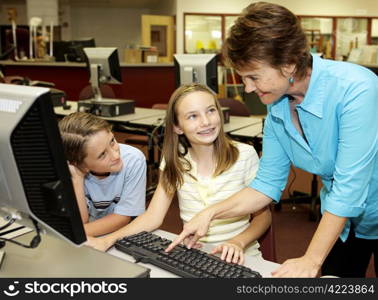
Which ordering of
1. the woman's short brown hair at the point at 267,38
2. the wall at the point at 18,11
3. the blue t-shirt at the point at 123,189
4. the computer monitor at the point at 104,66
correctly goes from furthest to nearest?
the wall at the point at 18,11 → the computer monitor at the point at 104,66 → the blue t-shirt at the point at 123,189 → the woman's short brown hair at the point at 267,38

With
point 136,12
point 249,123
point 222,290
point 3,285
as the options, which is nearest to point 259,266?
point 222,290

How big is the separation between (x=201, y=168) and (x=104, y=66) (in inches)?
93.4

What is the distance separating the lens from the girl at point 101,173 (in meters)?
1.45

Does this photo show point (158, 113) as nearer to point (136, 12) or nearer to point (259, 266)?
point (259, 266)

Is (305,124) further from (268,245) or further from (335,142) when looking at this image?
(268,245)

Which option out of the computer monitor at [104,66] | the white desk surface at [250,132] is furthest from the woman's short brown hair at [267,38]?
the computer monitor at [104,66]

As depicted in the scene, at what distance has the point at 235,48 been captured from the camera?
1.06m

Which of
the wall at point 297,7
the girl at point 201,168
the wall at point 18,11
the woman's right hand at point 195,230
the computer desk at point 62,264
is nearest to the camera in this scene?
the computer desk at point 62,264

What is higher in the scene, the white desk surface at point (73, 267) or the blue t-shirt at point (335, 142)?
the blue t-shirt at point (335, 142)

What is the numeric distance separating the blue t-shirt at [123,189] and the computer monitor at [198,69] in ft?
5.21

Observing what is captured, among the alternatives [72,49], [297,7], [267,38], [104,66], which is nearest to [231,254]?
[267,38]

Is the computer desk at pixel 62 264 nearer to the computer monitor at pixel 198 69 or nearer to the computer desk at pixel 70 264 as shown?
the computer desk at pixel 70 264

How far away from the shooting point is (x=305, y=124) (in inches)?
46.9

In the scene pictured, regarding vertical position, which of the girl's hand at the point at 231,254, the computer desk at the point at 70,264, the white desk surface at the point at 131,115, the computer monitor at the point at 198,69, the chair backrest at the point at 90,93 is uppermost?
the computer monitor at the point at 198,69
